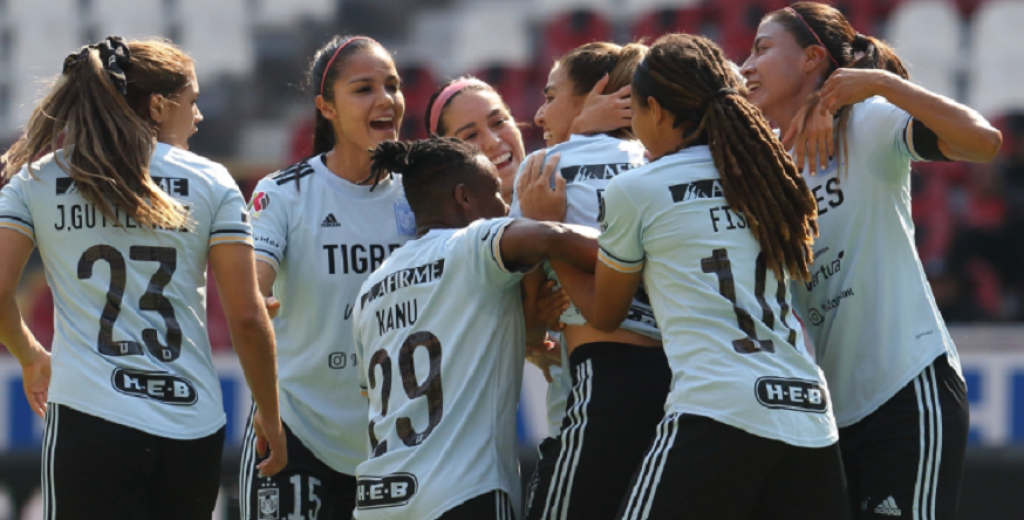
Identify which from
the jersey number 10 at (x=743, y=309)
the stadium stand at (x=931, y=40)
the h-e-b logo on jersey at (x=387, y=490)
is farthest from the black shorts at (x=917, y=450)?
the stadium stand at (x=931, y=40)

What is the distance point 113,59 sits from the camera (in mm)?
3309

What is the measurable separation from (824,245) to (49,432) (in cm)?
227

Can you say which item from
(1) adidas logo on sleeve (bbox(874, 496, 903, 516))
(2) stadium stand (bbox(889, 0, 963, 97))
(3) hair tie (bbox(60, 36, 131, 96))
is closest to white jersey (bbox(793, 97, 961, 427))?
(1) adidas logo on sleeve (bbox(874, 496, 903, 516))

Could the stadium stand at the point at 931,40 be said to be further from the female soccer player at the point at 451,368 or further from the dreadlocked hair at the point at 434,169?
the female soccer player at the point at 451,368

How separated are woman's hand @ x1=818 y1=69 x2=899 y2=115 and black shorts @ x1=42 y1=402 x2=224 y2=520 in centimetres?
205

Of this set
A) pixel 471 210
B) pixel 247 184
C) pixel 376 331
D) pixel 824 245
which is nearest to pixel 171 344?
pixel 376 331

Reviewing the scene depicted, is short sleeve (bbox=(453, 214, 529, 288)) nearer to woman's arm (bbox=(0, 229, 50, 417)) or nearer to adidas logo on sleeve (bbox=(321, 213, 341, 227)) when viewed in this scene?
adidas logo on sleeve (bbox=(321, 213, 341, 227))

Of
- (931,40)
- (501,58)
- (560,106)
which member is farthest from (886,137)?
(931,40)

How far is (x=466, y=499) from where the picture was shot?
2896 millimetres

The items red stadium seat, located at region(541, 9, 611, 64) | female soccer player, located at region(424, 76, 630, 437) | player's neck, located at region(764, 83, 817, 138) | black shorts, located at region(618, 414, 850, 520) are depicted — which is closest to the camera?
black shorts, located at region(618, 414, 850, 520)

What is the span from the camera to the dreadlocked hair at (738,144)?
2.82 meters

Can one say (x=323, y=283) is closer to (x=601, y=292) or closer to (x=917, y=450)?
(x=601, y=292)

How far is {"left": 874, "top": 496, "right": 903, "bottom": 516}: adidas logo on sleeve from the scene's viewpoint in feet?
9.92

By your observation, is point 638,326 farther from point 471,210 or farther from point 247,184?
point 247,184
